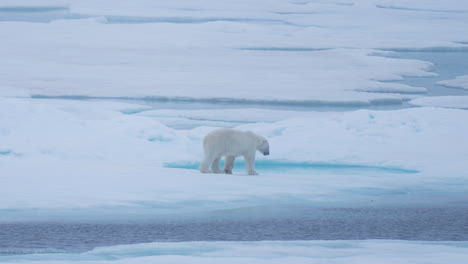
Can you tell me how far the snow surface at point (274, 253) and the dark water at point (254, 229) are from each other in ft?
0.67

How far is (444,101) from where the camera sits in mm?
11547

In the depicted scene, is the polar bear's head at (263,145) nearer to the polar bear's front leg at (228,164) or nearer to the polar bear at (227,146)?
the polar bear at (227,146)

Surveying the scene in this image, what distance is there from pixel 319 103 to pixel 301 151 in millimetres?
4422

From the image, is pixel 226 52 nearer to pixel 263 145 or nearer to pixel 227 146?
pixel 263 145

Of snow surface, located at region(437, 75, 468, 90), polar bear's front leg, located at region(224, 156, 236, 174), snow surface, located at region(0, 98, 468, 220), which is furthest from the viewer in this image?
snow surface, located at region(437, 75, 468, 90)

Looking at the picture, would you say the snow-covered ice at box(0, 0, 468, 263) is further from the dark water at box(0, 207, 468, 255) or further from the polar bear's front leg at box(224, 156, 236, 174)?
the polar bear's front leg at box(224, 156, 236, 174)

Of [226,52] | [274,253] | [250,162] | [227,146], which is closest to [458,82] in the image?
[226,52]

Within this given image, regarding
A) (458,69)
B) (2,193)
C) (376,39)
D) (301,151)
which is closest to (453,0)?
(376,39)

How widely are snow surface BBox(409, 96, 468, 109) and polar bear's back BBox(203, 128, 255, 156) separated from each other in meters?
5.41

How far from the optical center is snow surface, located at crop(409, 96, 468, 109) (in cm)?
1134

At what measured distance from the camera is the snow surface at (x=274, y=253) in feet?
13.8

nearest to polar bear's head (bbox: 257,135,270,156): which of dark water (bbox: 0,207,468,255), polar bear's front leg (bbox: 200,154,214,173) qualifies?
polar bear's front leg (bbox: 200,154,214,173)

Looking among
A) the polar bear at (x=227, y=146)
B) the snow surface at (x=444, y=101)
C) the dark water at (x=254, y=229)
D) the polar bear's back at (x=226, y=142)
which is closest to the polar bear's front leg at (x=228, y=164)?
the polar bear at (x=227, y=146)

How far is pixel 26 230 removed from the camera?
488 cm
